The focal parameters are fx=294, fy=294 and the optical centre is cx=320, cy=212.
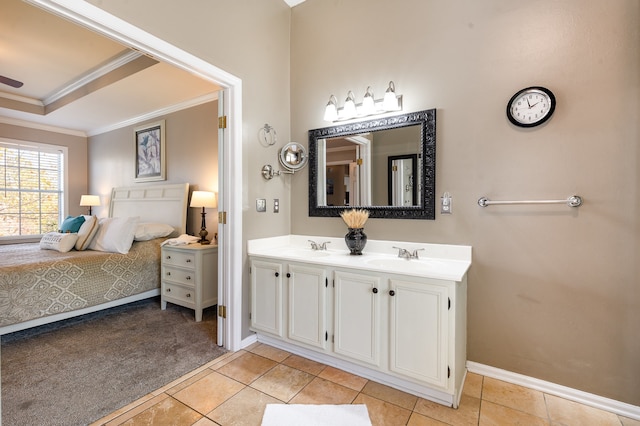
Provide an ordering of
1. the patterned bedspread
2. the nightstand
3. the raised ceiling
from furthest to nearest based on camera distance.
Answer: the nightstand
the raised ceiling
the patterned bedspread

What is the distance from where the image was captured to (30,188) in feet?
17.3

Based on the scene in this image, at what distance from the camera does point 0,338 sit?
8.28ft

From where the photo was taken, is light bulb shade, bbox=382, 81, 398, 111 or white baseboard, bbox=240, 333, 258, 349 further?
white baseboard, bbox=240, 333, 258, 349

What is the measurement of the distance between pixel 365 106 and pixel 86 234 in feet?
11.4

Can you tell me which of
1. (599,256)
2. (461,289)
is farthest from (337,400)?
(599,256)

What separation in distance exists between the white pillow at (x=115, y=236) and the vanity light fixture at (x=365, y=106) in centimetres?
259

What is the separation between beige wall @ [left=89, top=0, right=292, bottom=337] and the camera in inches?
72.5

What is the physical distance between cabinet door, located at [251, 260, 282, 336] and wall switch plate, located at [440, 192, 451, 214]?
1.28 m

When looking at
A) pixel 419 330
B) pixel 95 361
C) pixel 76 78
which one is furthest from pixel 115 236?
pixel 419 330

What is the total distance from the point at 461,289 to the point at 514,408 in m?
0.71

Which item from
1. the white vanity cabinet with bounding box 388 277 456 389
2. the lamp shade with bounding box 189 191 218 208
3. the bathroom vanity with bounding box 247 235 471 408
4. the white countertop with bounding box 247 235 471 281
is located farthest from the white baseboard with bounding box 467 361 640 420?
the lamp shade with bounding box 189 191 218 208

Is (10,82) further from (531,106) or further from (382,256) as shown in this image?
(531,106)

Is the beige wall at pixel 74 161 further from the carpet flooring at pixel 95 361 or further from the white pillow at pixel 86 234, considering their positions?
the carpet flooring at pixel 95 361

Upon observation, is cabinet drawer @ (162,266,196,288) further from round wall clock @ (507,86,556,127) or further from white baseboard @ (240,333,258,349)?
round wall clock @ (507,86,556,127)
